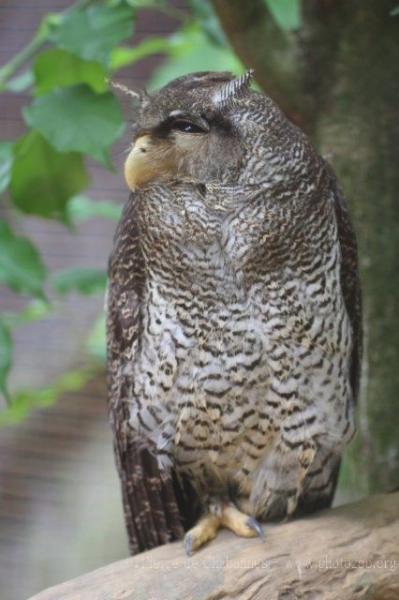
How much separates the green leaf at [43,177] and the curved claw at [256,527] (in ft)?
2.71

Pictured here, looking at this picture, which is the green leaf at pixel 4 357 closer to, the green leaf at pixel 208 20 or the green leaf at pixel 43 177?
the green leaf at pixel 43 177

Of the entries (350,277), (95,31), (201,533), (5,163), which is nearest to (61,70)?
(95,31)

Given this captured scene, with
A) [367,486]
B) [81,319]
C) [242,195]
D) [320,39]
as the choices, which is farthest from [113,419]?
[81,319]

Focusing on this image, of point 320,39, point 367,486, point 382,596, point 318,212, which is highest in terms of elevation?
point 320,39

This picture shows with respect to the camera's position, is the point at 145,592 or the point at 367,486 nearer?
the point at 145,592

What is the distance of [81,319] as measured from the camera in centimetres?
400

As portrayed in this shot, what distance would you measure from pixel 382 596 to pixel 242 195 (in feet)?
2.53

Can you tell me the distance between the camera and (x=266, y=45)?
2.27m

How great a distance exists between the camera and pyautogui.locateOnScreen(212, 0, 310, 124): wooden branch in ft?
7.45

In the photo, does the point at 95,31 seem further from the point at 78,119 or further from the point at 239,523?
the point at 239,523

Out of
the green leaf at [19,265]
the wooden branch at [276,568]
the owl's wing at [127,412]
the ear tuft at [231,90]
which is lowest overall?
the wooden branch at [276,568]

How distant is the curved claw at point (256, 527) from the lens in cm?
183

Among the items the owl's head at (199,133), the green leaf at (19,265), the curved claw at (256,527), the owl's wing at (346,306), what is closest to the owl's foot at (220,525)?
the curved claw at (256,527)

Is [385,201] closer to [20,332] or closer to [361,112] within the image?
[361,112]
